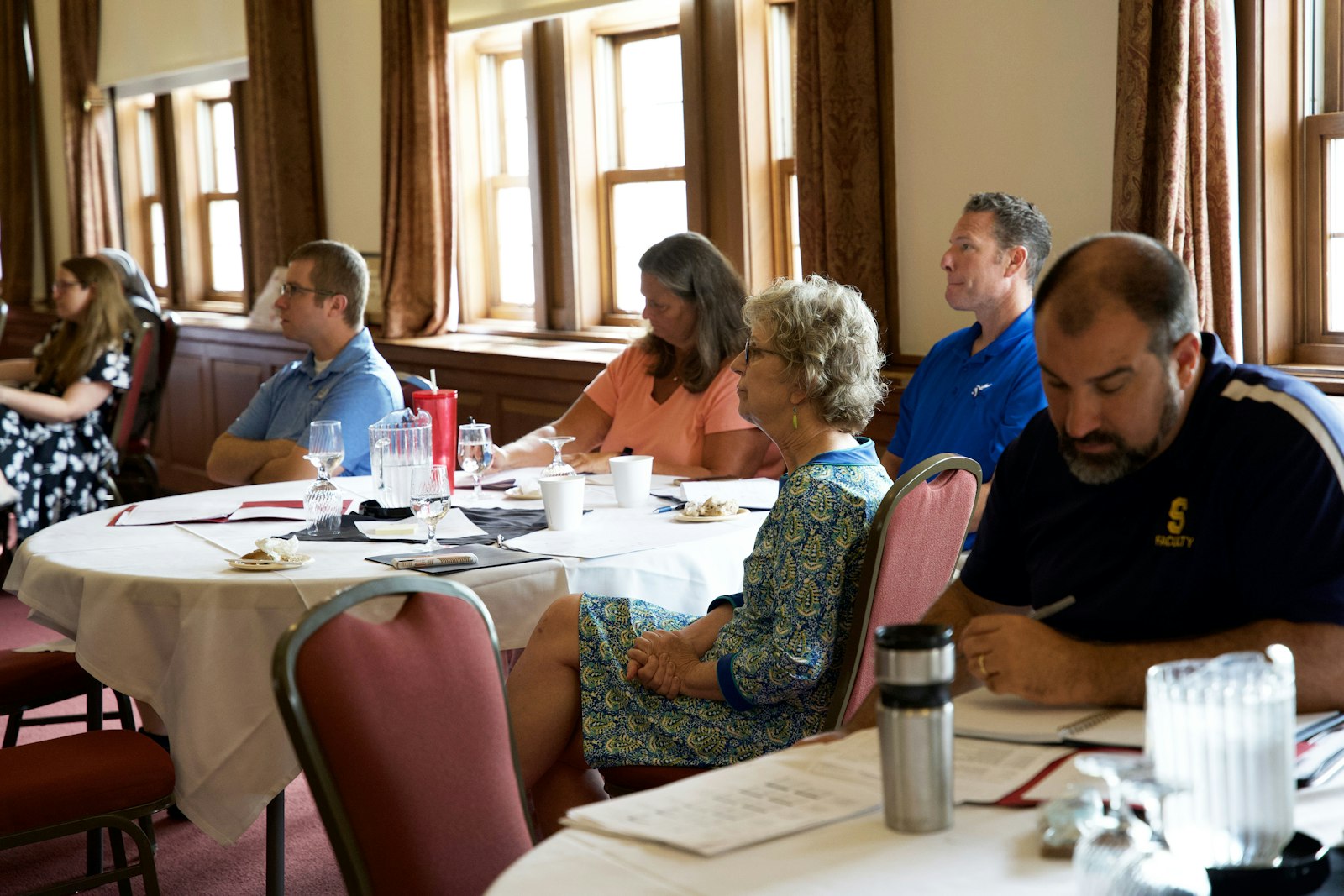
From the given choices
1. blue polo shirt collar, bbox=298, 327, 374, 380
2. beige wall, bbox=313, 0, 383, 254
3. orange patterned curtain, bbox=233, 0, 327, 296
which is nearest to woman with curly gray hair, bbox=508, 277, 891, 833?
blue polo shirt collar, bbox=298, 327, 374, 380

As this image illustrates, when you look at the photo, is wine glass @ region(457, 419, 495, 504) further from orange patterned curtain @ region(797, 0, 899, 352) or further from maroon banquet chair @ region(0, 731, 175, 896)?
orange patterned curtain @ region(797, 0, 899, 352)

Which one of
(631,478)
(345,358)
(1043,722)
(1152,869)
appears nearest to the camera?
(1152,869)

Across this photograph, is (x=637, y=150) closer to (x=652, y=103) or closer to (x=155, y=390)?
(x=652, y=103)

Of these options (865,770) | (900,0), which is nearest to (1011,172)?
(900,0)

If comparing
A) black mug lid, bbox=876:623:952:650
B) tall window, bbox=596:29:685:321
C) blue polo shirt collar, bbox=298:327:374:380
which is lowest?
black mug lid, bbox=876:623:952:650

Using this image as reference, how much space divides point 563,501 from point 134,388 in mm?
3466

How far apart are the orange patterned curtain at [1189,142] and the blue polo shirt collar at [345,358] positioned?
204 centimetres

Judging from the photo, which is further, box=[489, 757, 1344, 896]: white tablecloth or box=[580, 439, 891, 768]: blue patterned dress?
box=[580, 439, 891, 768]: blue patterned dress

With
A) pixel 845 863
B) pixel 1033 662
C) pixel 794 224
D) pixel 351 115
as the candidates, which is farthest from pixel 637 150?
pixel 845 863

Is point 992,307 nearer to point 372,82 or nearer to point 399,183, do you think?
point 399,183

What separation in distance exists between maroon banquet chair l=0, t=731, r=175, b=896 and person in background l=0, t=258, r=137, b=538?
10.8ft

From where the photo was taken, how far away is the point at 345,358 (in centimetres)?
374

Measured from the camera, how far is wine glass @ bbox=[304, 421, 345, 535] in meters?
2.73

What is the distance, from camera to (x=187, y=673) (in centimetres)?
232
